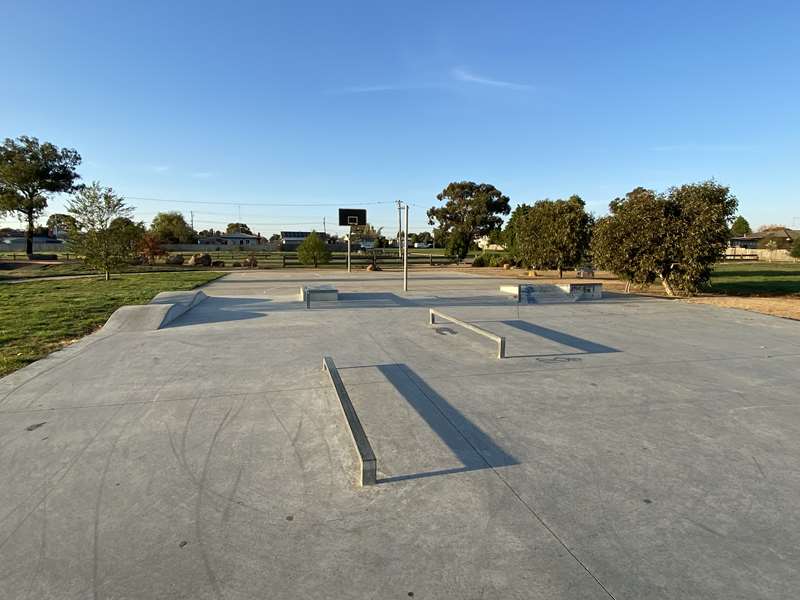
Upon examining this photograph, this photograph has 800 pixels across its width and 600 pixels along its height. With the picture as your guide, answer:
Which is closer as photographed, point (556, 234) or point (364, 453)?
point (364, 453)

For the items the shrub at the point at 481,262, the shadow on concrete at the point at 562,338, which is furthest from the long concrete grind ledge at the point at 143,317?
the shrub at the point at 481,262

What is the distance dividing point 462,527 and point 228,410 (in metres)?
3.12

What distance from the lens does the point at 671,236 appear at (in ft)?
52.4

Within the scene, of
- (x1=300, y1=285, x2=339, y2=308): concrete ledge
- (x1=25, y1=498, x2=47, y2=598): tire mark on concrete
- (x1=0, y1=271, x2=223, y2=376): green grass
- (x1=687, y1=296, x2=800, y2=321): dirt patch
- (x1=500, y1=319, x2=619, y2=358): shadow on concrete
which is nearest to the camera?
(x1=25, y1=498, x2=47, y2=598): tire mark on concrete

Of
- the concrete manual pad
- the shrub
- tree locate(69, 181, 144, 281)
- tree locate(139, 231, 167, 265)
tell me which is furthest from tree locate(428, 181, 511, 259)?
the concrete manual pad

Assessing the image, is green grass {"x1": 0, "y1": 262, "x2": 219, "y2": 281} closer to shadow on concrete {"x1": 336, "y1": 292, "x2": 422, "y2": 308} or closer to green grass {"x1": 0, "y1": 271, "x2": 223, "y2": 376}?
green grass {"x1": 0, "y1": 271, "x2": 223, "y2": 376}

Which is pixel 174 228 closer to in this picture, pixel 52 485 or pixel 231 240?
pixel 231 240

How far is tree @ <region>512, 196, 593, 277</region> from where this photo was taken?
74.7 ft

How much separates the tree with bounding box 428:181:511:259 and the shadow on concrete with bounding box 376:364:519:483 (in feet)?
203

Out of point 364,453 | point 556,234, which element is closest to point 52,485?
point 364,453

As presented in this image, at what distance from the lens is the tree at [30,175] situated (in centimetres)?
4074

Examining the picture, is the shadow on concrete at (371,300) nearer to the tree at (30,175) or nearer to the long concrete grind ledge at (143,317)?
the long concrete grind ledge at (143,317)

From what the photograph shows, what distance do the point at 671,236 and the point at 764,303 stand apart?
359 cm

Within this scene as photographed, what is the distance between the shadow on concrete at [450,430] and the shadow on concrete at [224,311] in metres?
6.37
